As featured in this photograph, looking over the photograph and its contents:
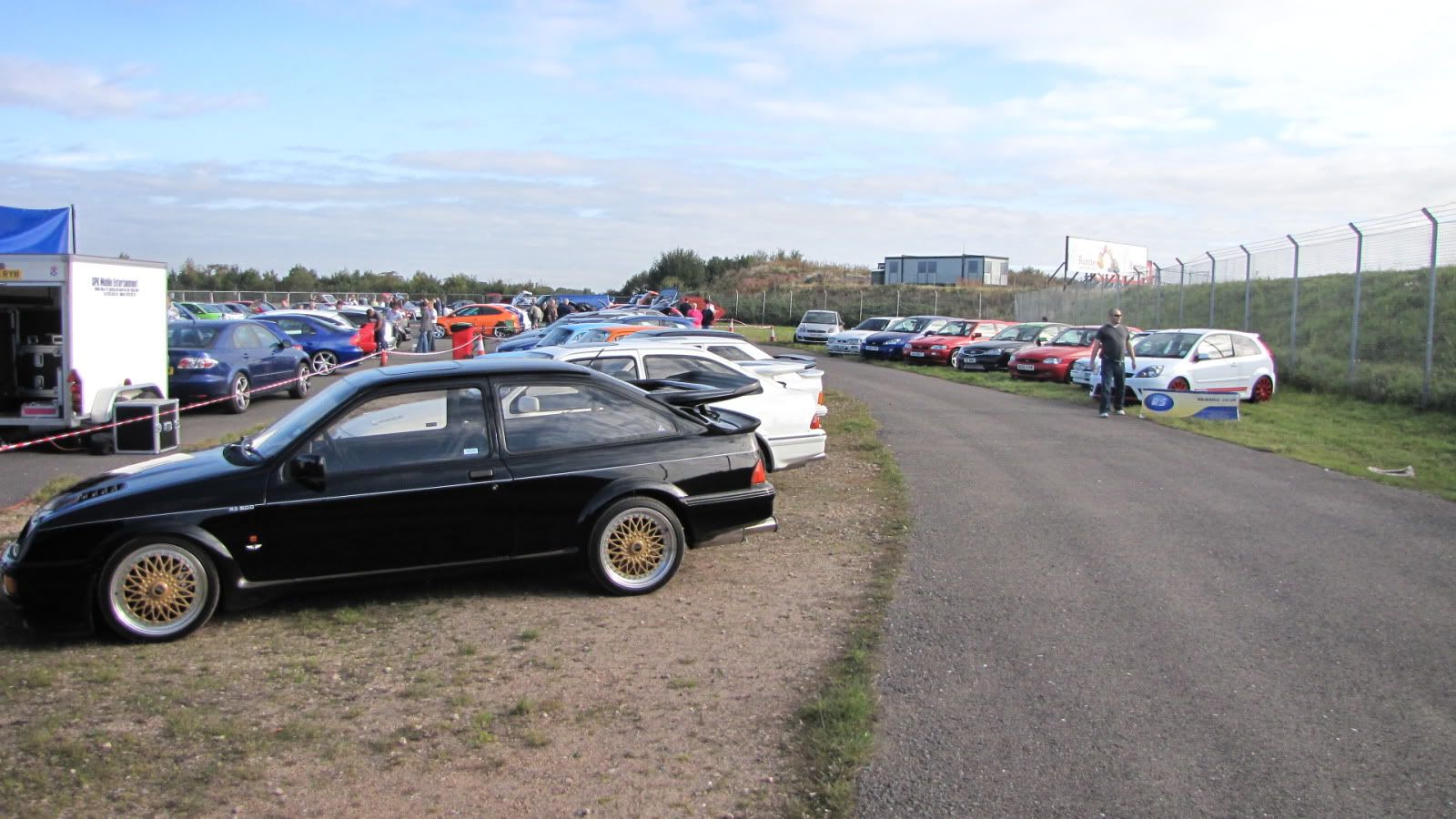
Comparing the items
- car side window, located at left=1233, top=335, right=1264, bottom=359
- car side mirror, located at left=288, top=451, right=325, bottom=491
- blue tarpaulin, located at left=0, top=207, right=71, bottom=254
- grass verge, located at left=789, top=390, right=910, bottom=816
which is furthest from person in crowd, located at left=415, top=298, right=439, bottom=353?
car side mirror, located at left=288, top=451, right=325, bottom=491

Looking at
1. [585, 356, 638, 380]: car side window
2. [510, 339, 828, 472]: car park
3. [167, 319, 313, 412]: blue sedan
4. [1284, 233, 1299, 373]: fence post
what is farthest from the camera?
[1284, 233, 1299, 373]: fence post

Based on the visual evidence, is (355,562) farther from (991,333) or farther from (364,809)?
(991,333)

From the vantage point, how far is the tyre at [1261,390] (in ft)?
68.1

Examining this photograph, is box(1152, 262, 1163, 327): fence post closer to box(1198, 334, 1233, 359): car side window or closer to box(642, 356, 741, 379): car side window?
box(1198, 334, 1233, 359): car side window

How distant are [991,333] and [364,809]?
98.1 ft

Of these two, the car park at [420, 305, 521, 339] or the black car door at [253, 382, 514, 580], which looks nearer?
the black car door at [253, 382, 514, 580]

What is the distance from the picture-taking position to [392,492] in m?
6.38

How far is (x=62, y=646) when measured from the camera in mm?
5914

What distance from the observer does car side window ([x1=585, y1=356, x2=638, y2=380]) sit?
1112 cm

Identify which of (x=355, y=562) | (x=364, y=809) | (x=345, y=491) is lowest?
(x=364, y=809)

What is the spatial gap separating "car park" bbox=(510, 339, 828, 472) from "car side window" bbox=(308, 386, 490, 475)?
391 cm

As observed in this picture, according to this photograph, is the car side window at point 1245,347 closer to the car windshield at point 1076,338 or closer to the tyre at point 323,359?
the car windshield at point 1076,338

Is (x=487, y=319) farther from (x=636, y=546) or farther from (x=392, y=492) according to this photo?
(x=392, y=492)

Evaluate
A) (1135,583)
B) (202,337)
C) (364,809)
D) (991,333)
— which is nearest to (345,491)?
(364,809)
